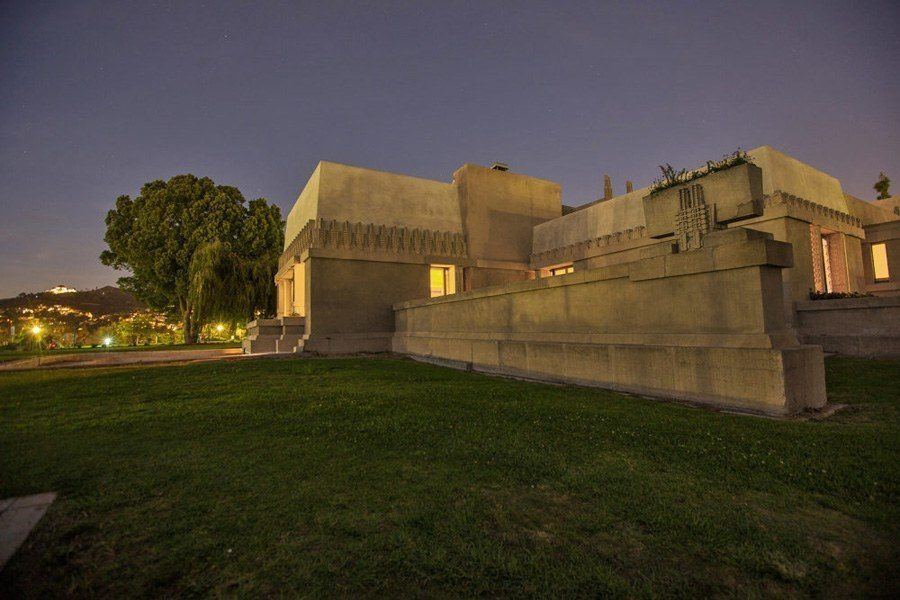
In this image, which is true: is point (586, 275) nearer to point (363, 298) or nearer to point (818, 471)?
point (818, 471)

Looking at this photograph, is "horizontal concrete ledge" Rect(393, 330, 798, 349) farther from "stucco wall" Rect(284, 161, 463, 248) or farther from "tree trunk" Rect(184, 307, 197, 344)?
"tree trunk" Rect(184, 307, 197, 344)

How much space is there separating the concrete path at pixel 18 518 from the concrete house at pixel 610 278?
28.5ft

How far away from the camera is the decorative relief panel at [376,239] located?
1936cm

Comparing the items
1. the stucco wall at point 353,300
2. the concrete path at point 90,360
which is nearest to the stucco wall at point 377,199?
the stucco wall at point 353,300

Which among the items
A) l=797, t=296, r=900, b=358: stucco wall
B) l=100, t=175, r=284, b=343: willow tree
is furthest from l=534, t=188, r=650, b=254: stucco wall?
l=100, t=175, r=284, b=343: willow tree

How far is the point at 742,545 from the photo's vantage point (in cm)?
264

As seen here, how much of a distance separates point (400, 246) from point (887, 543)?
19741 mm

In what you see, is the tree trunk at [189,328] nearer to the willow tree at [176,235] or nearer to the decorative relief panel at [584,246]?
the willow tree at [176,235]

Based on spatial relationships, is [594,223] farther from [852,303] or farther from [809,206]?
[852,303]

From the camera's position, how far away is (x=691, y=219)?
26.1 feet

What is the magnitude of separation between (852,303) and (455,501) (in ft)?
48.8

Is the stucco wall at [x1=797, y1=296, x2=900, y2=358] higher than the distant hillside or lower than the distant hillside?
lower

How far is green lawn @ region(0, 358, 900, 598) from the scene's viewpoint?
2318 millimetres

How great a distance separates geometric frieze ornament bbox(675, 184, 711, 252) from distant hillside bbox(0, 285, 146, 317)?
382 feet
